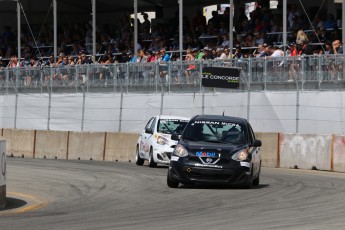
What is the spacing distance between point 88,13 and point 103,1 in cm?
368

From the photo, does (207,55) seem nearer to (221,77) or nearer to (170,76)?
(170,76)

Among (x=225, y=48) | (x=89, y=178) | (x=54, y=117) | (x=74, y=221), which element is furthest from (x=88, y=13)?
(x=74, y=221)

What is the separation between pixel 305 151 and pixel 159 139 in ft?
13.6

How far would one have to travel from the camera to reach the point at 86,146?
3444 cm

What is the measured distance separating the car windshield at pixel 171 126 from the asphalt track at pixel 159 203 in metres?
2.89

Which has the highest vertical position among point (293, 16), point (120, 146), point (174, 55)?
point (293, 16)

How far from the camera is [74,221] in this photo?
13.8 metres

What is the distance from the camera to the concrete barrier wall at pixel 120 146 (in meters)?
32.7

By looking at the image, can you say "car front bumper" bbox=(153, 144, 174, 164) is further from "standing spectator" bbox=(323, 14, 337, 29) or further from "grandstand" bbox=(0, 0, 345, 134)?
"standing spectator" bbox=(323, 14, 337, 29)

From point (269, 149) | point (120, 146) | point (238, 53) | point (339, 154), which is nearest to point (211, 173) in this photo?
point (339, 154)

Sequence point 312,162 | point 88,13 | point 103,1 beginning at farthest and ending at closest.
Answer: point 88,13, point 103,1, point 312,162

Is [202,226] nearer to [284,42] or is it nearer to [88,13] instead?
[284,42]

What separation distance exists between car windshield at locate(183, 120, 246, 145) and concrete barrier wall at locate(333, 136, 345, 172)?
6.84 m

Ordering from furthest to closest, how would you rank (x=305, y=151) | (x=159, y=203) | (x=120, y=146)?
(x=120, y=146), (x=305, y=151), (x=159, y=203)
